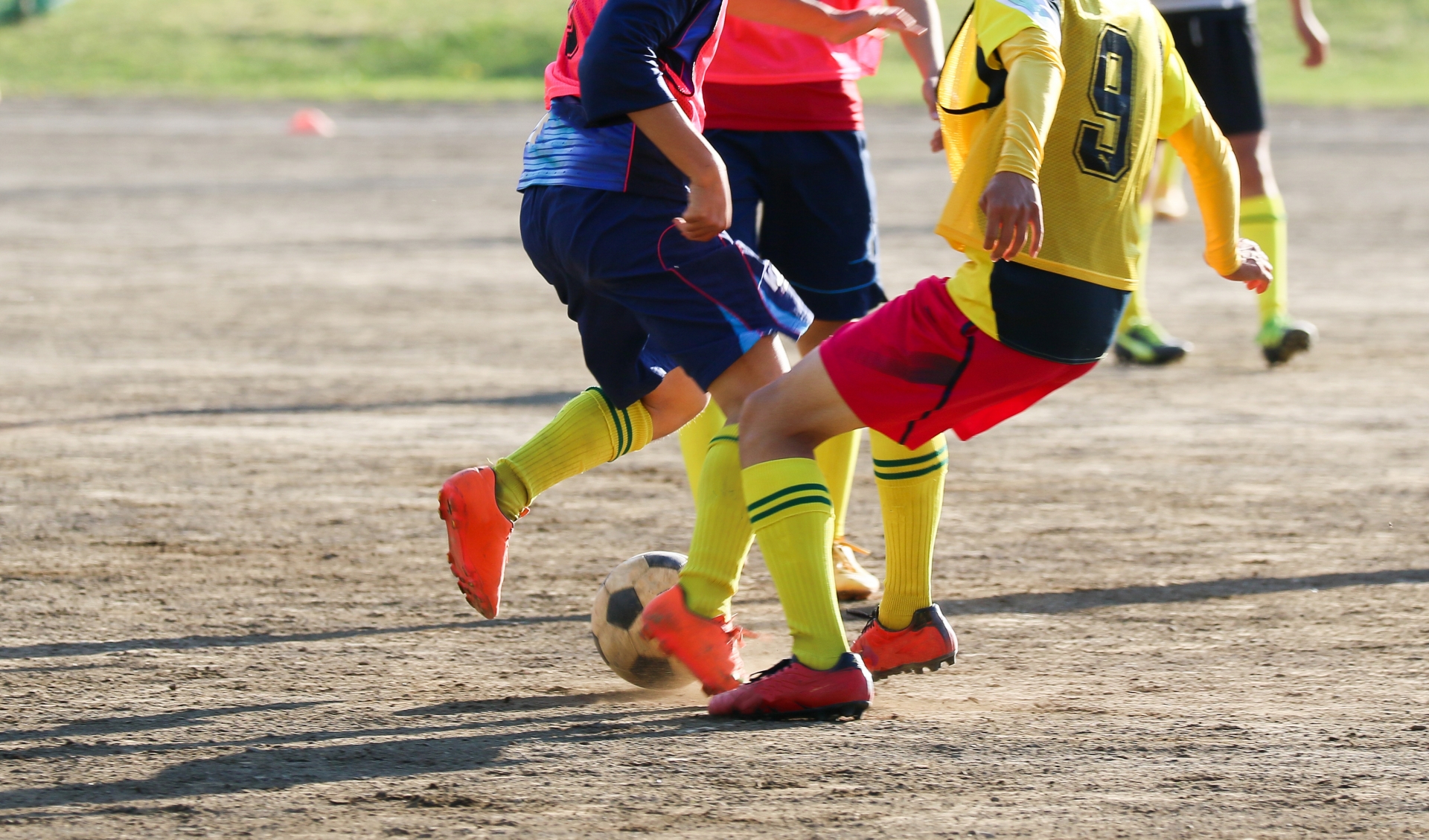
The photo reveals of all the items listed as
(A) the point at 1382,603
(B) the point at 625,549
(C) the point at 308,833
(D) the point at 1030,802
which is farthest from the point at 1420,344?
(C) the point at 308,833

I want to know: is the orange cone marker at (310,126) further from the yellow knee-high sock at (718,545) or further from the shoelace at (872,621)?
the yellow knee-high sock at (718,545)

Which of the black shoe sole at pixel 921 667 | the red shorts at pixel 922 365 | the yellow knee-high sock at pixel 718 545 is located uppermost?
the red shorts at pixel 922 365

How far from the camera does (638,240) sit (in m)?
3.55

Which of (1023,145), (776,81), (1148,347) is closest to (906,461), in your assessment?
(1023,145)

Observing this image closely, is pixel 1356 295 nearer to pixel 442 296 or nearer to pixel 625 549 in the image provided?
pixel 442 296

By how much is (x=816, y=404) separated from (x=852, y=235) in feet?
4.31

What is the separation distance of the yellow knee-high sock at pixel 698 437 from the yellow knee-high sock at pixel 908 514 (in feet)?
Result: 3.20

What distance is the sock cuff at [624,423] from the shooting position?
13.8 ft

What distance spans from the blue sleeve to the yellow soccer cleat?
1692 millimetres

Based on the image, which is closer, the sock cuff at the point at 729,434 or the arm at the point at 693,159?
the arm at the point at 693,159

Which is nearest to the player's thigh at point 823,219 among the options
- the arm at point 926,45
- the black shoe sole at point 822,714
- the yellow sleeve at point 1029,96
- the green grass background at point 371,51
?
the arm at point 926,45

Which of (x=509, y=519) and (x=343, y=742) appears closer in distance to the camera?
(x=343, y=742)

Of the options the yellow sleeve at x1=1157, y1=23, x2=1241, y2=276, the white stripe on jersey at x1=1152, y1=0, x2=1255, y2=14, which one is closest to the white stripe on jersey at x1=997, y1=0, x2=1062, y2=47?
the yellow sleeve at x1=1157, y1=23, x2=1241, y2=276

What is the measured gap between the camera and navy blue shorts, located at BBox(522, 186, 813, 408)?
3.55 metres
